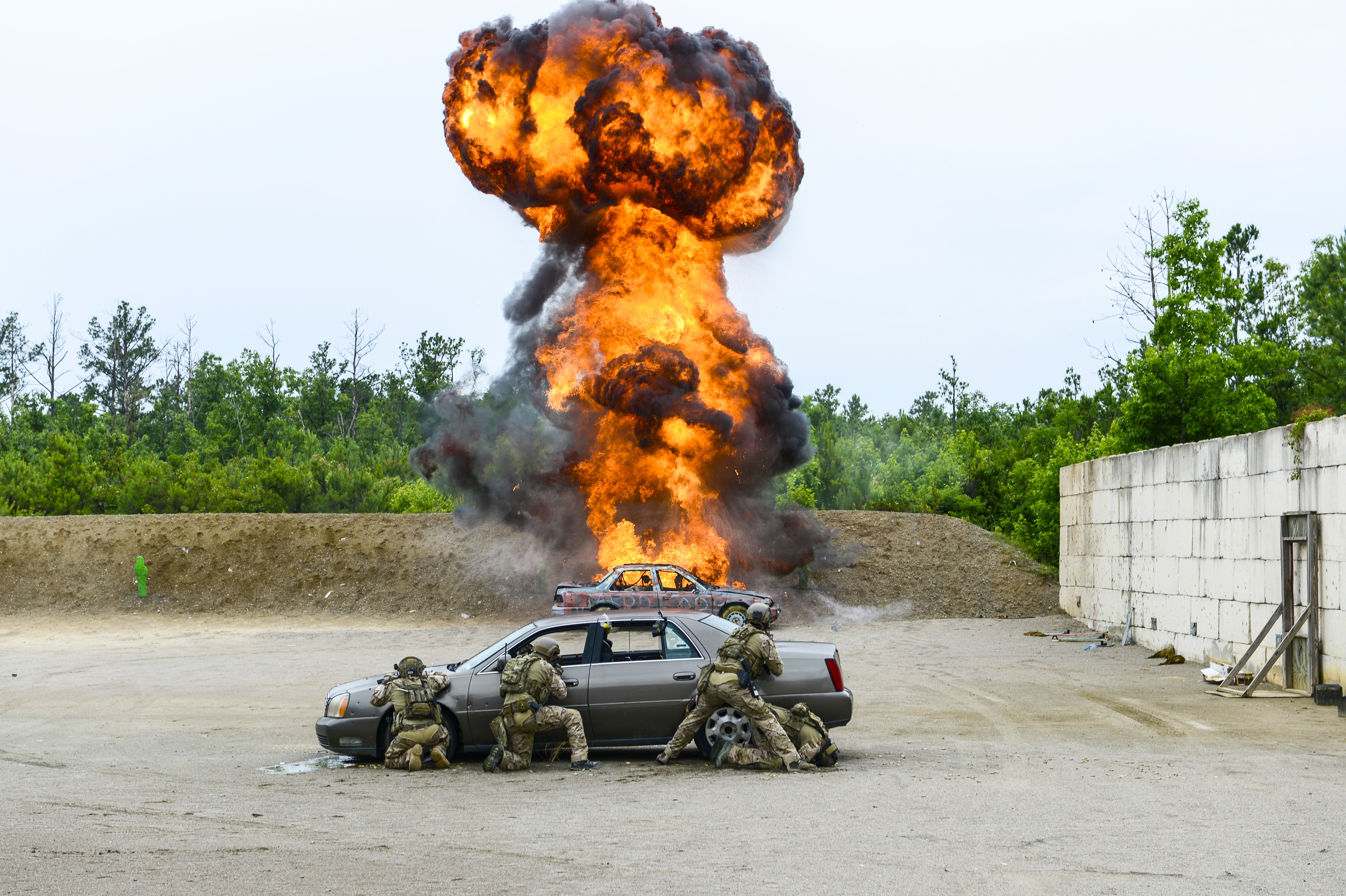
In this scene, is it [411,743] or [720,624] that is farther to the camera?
[720,624]

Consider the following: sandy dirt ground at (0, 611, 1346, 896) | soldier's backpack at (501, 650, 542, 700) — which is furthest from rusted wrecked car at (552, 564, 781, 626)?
soldier's backpack at (501, 650, 542, 700)

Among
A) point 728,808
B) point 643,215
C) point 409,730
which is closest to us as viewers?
point 728,808

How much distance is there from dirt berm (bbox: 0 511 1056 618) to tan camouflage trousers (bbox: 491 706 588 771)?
73.7ft

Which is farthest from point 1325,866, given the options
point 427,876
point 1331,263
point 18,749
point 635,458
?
point 1331,263

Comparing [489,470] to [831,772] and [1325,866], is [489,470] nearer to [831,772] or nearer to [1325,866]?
[831,772]

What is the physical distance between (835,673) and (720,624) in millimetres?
1136

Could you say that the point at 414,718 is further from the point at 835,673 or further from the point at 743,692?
the point at 835,673

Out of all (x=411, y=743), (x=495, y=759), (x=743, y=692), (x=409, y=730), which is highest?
(x=743, y=692)

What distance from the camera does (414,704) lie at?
10234 mm

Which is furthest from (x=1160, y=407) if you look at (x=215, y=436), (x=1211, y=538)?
(x=215, y=436)

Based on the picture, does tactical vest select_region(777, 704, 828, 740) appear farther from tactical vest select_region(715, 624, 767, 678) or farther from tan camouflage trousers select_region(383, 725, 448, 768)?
tan camouflage trousers select_region(383, 725, 448, 768)

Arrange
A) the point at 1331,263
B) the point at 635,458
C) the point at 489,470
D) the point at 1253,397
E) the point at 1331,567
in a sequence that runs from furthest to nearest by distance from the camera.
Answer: the point at 1331,263 < the point at 489,470 < the point at 635,458 < the point at 1253,397 < the point at 1331,567

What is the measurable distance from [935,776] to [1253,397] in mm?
25993

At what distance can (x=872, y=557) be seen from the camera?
122 feet
